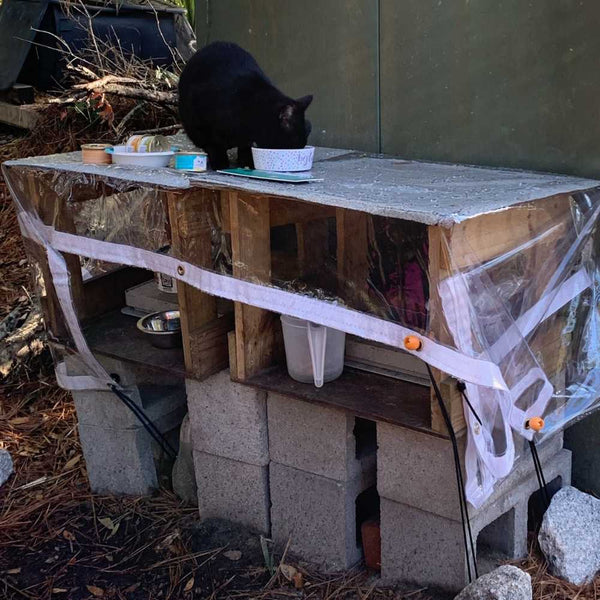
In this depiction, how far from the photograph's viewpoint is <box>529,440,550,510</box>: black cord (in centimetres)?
221

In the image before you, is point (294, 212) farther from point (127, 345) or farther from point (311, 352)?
point (127, 345)

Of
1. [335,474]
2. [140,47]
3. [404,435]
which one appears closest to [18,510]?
[335,474]

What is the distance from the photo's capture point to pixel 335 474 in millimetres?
2418

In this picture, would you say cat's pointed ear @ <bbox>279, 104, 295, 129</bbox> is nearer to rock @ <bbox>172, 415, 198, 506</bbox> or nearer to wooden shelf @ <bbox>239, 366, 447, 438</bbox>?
wooden shelf @ <bbox>239, 366, 447, 438</bbox>

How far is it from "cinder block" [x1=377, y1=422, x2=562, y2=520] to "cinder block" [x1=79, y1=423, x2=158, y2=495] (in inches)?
41.1

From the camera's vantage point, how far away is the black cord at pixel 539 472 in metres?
2.21

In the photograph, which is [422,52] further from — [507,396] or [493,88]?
[507,396]

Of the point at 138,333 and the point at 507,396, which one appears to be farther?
the point at 138,333

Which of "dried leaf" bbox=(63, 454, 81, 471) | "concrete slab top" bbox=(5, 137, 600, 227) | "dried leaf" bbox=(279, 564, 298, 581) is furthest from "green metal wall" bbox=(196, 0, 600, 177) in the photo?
"dried leaf" bbox=(63, 454, 81, 471)

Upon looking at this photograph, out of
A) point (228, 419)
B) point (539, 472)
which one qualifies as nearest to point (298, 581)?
point (228, 419)

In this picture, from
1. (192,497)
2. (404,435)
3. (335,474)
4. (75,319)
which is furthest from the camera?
(192,497)

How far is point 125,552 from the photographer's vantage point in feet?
8.95

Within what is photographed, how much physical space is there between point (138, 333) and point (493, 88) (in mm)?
1430

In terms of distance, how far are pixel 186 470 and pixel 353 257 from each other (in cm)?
114
